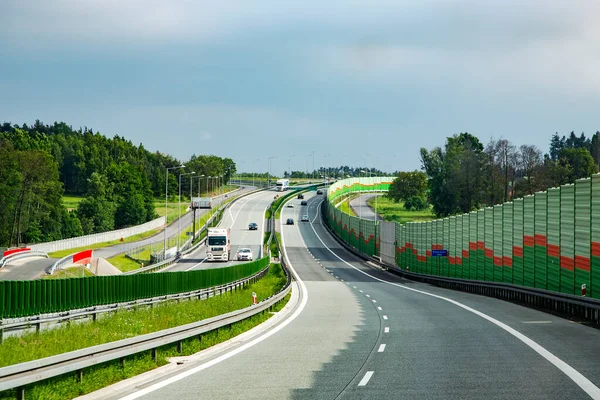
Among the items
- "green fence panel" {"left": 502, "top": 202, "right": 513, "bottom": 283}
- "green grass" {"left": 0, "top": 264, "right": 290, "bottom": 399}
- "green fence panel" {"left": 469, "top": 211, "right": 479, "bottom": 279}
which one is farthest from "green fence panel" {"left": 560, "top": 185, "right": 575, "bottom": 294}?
"green fence panel" {"left": 469, "top": 211, "right": 479, "bottom": 279}

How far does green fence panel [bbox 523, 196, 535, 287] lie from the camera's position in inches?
1874

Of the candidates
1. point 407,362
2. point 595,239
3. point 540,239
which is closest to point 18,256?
point 540,239

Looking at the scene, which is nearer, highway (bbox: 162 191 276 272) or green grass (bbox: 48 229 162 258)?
highway (bbox: 162 191 276 272)

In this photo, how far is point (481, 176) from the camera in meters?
188

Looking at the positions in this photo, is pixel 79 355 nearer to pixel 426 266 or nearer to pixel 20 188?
pixel 426 266

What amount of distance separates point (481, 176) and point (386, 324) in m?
162

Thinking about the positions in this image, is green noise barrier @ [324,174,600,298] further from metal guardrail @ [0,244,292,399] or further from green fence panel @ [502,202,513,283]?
metal guardrail @ [0,244,292,399]

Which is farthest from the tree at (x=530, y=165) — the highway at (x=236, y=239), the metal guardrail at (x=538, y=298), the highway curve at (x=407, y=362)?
the highway curve at (x=407, y=362)

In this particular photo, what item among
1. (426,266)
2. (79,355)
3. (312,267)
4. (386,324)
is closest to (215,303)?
(386,324)

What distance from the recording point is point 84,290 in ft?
128

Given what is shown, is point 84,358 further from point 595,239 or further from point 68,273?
point 68,273

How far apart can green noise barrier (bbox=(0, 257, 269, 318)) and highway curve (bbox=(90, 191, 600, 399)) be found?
32.6 ft

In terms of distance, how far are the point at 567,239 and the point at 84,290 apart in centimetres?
2173

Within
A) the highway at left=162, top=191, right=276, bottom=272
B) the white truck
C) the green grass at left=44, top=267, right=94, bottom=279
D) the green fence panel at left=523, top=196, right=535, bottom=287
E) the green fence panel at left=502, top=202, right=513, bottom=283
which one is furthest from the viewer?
the white truck
